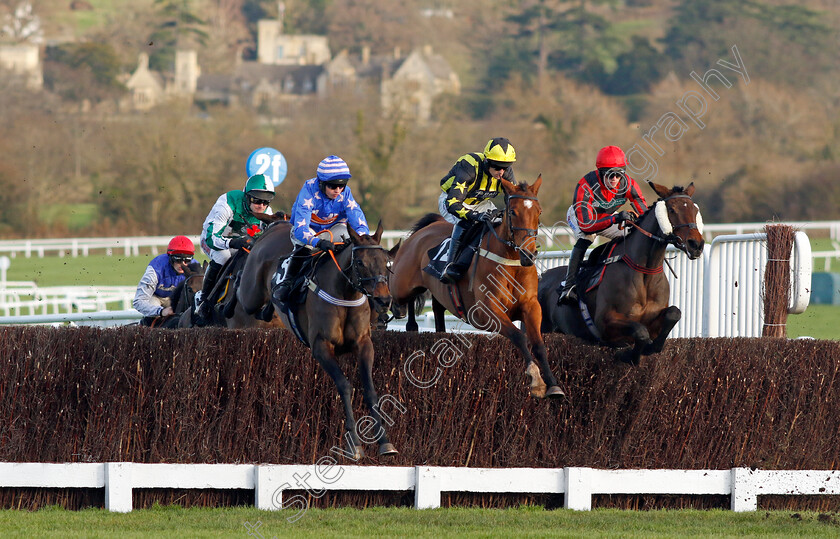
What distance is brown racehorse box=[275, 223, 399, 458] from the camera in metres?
6.91

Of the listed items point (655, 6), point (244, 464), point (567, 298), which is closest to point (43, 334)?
point (244, 464)

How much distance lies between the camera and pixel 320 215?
8.06 meters

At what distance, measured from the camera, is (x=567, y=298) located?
27.3 feet

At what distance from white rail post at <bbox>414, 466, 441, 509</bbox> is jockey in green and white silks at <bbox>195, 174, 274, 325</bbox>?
3040 mm

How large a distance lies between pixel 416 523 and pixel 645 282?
7.41ft

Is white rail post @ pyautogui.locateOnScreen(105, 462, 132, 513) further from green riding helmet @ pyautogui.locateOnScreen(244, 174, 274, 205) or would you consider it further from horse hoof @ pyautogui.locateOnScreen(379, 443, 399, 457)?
green riding helmet @ pyautogui.locateOnScreen(244, 174, 274, 205)

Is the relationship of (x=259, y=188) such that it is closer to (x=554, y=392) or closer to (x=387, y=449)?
(x=387, y=449)

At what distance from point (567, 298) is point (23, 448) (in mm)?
3740

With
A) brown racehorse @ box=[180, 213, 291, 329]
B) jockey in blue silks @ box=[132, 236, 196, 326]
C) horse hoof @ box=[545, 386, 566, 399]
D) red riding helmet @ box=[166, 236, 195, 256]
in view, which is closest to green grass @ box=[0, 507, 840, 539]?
horse hoof @ box=[545, 386, 566, 399]

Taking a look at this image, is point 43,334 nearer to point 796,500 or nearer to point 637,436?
point 637,436

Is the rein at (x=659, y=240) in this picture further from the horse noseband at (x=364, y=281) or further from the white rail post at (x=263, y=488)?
the white rail post at (x=263, y=488)

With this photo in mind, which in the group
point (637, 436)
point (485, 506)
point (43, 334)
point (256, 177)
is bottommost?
point (485, 506)

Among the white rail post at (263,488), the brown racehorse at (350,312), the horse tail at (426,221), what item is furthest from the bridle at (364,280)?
the horse tail at (426,221)

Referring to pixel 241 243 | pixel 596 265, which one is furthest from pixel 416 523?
pixel 241 243
